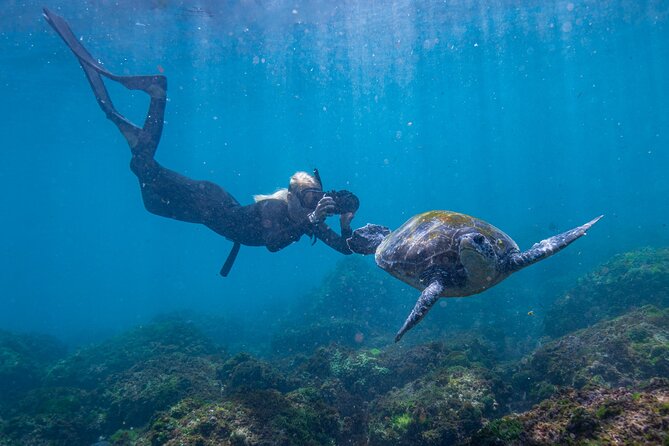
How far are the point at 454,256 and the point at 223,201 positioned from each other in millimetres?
7168

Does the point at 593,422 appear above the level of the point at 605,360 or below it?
below

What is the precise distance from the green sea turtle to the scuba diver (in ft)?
6.68

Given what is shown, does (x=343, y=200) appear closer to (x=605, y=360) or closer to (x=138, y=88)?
(x=605, y=360)

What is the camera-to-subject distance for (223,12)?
72.3 feet

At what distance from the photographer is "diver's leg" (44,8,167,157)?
33.6 feet

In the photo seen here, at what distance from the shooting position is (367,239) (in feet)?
22.0

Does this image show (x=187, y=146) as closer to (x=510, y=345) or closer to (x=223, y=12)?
(x=223, y=12)

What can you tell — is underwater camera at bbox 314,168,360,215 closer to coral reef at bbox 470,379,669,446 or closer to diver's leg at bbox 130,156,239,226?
diver's leg at bbox 130,156,239,226

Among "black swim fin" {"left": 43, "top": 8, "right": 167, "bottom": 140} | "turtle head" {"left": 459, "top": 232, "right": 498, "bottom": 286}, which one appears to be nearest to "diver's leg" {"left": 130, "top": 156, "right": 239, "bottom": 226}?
"black swim fin" {"left": 43, "top": 8, "right": 167, "bottom": 140}

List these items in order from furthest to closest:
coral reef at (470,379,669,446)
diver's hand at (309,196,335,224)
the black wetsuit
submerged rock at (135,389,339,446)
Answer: the black wetsuit
diver's hand at (309,196,335,224)
submerged rock at (135,389,339,446)
coral reef at (470,379,669,446)

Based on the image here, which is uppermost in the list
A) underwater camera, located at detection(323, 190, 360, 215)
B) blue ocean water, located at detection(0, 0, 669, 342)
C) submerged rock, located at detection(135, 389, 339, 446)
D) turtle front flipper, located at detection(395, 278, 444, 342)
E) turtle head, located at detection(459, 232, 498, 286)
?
blue ocean water, located at detection(0, 0, 669, 342)

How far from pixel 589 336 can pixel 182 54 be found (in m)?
31.1

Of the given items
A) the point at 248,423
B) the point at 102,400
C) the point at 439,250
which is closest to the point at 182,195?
the point at 102,400

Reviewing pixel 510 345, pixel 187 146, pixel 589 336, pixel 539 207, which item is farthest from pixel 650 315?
pixel 187 146
